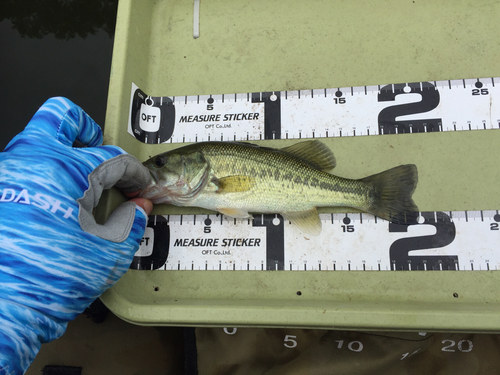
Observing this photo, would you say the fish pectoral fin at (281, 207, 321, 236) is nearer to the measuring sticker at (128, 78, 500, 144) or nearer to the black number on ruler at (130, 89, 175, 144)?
the measuring sticker at (128, 78, 500, 144)

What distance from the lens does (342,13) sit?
231cm

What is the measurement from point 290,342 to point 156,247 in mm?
1093

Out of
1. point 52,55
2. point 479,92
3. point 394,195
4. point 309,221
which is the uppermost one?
point 52,55

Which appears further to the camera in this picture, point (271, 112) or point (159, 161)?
point (271, 112)

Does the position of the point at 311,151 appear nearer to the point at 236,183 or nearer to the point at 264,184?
the point at 264,184

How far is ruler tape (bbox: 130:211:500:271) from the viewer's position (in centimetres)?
191

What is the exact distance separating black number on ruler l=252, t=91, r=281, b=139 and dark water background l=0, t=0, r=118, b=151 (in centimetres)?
163

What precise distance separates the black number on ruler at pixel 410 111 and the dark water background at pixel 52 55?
2490mm

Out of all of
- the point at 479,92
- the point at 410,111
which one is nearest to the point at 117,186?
the point at 410,111

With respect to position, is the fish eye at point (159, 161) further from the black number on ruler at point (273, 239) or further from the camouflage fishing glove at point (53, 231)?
the black number on ruler at point (273, 239)

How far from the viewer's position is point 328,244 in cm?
198

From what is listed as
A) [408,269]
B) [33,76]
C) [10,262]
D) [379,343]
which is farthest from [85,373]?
[33,76]

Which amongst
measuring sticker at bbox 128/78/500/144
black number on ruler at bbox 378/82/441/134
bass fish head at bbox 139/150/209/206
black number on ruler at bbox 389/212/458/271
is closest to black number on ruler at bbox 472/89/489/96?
measuring sticker at bbox 128/78/500/144

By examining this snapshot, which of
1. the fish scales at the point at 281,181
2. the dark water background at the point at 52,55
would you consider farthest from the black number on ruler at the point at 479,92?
the dark water background at the point at 52,55
